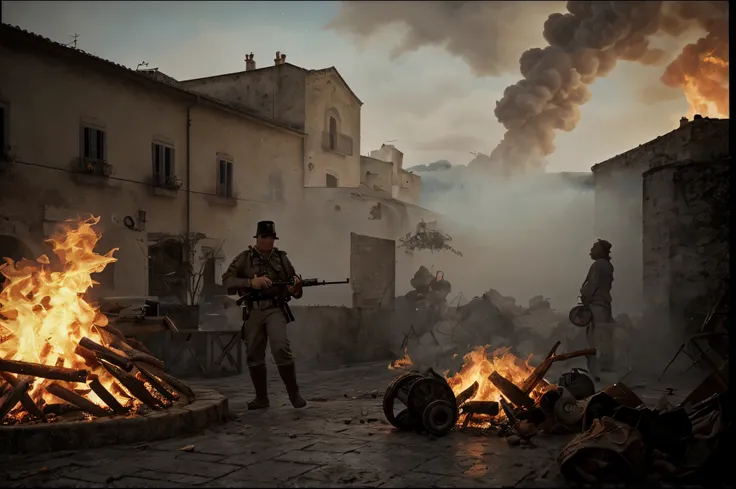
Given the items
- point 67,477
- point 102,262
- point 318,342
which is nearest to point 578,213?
point 318,342

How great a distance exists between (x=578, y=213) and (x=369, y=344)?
49.5 ft

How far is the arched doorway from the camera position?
17.4 m

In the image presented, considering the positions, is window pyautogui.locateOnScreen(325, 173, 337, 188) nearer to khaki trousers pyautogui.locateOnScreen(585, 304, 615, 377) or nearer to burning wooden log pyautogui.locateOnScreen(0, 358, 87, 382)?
khaki trousers pyautogui.locateOnScreen(585, 304, 615, 377)

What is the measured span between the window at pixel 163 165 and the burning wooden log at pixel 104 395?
53.6 ft

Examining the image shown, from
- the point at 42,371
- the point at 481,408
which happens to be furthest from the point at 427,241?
the point at 42,371

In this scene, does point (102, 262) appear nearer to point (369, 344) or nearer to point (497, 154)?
point (369, 344)

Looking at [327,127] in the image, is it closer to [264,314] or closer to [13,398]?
[264,314]

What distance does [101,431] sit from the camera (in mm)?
5559

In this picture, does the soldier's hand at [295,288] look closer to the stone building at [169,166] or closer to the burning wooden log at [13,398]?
the burning wooden log at [13,398]

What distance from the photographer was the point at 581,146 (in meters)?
27.9

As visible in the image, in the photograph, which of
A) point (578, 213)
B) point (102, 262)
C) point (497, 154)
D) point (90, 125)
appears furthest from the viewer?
point (497, 154)

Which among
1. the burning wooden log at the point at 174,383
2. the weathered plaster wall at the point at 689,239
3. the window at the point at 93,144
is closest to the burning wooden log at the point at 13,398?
the burning wooden log at the point at 174,383

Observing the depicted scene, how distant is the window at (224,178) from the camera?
24.3 metres

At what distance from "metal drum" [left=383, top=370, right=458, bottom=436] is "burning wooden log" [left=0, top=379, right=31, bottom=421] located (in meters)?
3.23
